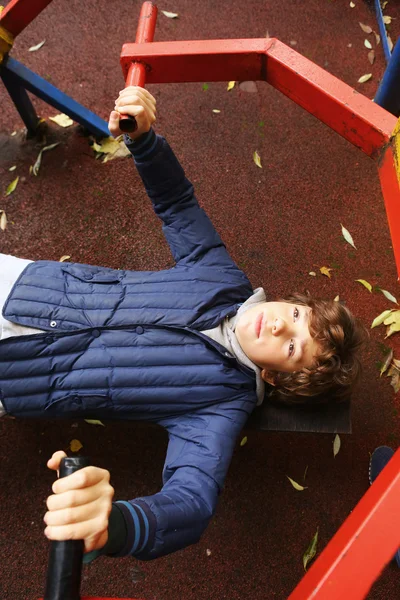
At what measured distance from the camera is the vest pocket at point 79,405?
150cm

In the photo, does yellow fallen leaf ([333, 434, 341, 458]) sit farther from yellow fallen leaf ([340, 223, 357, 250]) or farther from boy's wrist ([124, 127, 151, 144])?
boy's wrist ([124, 127, 151, 144])

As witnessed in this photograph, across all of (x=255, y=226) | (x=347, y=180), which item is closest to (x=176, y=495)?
(x=255, y=226)

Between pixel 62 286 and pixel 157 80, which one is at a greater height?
pixel 157 80

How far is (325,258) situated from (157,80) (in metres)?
1.08

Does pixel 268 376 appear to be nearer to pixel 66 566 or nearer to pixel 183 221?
pixel 183 221

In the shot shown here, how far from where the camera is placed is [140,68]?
1.52 metres

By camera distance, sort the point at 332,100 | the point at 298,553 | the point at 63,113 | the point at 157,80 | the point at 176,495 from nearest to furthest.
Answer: the point at 176,495 < the point at 332,100 < the point at 157,80 < the point at 298,553 < the point at 63,113

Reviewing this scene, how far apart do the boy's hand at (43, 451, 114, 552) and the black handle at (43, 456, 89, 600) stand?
2 centimetres

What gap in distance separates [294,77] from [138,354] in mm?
922

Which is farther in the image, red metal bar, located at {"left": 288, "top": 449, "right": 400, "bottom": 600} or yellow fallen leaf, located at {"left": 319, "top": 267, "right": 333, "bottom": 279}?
yellow fallen leaf, located at {"left": 319, "top": 267, "right": 333, "bottom": 279}

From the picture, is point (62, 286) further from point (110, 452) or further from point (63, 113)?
point (63, 113)

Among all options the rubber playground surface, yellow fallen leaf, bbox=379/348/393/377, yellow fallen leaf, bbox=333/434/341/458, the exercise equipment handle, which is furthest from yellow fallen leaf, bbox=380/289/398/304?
the exercise equipment handle

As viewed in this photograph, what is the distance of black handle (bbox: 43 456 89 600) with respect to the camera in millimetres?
734

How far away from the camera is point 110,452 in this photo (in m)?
1.87
